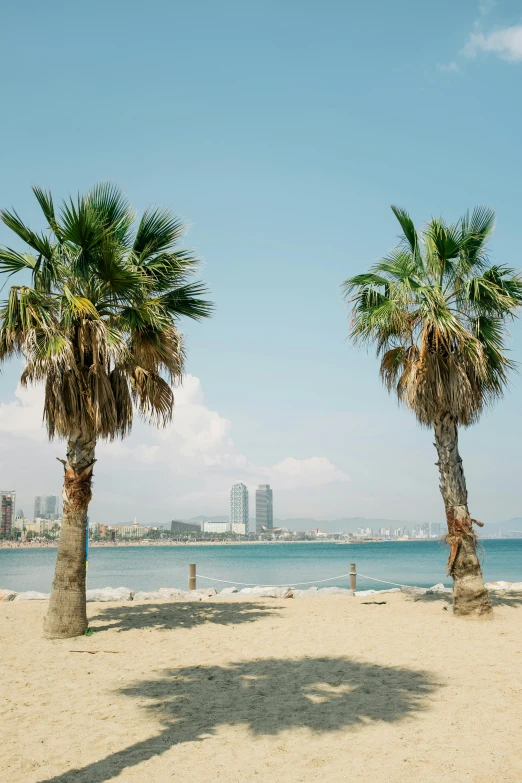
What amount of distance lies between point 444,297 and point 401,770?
10.4 m

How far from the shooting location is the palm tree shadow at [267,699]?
245 inches

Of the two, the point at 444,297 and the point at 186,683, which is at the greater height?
the point at 444,297

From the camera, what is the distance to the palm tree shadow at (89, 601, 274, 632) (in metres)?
12.8

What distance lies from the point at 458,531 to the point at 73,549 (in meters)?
7.91

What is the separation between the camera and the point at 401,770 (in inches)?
207

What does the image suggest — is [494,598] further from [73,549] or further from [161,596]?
[73,549]

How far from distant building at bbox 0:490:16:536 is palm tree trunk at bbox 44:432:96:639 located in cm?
18873

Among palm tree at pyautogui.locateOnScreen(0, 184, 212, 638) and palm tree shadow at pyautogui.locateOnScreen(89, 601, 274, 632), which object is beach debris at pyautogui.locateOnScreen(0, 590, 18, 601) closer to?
palm tree shadow at pyautogui.locateOnScreen(89, 601, 274, 632)

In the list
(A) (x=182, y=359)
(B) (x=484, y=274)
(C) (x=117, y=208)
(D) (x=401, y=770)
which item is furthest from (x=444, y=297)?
(D) (x=401, y=770)

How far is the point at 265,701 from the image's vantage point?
7488 millimetres

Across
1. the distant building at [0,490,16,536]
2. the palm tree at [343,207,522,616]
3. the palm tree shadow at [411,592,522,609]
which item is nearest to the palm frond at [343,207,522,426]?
the palm tree at [343,207,522,616]

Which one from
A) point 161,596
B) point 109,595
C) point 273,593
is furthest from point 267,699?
point 273,593

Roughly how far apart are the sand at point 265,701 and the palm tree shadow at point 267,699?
25 millimetres

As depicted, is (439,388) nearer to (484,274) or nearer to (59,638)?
(484,274)
